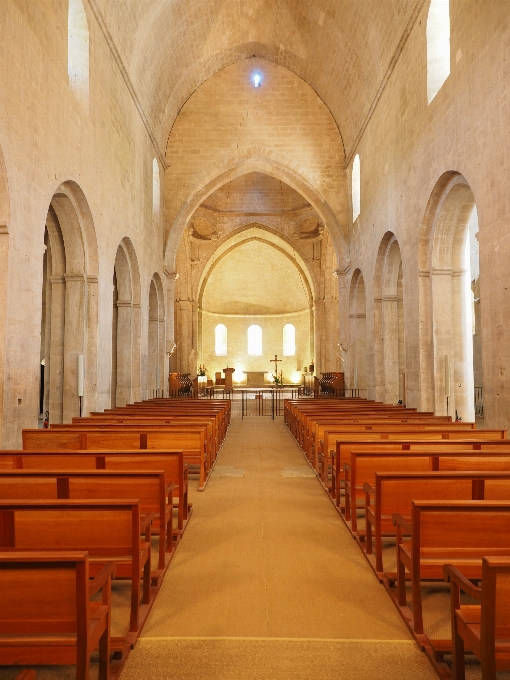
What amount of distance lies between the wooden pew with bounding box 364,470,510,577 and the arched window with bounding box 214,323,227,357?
32.1 meters

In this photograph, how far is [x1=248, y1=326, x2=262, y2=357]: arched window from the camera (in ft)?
119

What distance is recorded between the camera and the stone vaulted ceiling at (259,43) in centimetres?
1409

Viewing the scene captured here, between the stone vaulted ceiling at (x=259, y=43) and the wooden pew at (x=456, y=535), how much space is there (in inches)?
493

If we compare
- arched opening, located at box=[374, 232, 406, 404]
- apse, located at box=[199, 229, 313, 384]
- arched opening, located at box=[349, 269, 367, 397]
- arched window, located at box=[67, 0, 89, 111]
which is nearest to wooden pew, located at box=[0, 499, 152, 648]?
arched window, located at box=[67, 0, 89, 111]

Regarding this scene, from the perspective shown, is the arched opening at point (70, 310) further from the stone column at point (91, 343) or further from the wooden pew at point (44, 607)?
the wooden pew at point (44, 607)

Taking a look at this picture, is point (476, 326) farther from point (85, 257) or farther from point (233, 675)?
point (233, 675)

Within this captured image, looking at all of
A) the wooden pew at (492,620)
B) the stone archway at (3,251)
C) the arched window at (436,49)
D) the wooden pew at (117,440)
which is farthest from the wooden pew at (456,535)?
the arched window at (436,49)

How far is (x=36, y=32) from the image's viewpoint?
29.2ft

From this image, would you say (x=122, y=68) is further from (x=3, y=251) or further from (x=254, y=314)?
(x=254, y=314)

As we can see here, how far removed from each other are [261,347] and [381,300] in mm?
19368

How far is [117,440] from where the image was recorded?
21.5 feet

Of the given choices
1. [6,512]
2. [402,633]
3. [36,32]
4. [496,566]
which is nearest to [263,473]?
[402,633]

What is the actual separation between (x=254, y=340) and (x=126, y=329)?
20.2 metres

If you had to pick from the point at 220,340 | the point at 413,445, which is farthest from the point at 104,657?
the point at 220,340
